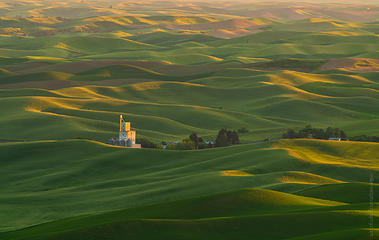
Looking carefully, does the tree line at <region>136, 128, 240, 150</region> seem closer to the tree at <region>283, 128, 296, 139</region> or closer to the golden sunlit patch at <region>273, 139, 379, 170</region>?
the tree at <region>283, 128, 296, 139</region>

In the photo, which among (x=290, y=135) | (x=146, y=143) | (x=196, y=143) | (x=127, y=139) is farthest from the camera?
(x=290, y=135)

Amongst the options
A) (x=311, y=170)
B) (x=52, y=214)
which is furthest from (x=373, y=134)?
(x=52, y=214)

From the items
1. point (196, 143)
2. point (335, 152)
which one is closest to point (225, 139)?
point (196, 143)

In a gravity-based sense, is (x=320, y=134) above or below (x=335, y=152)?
below

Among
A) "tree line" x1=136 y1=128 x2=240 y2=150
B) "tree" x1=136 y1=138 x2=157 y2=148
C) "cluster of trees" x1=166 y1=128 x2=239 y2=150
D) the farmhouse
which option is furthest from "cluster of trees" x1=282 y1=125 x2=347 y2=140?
the farmhouse

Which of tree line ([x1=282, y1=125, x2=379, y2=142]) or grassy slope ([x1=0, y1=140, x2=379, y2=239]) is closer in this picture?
grassy slope ([x1=0, y1=140, x2=379, y2=239])

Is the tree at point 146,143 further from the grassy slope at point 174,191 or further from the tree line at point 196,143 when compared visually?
the grassy slope at point 174,191

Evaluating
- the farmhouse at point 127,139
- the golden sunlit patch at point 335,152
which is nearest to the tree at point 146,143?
the farmhouse at point 127,139

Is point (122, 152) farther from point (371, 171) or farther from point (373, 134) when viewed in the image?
point (373, 134)

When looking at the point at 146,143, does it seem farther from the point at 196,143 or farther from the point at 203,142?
Result: the point at 203,142

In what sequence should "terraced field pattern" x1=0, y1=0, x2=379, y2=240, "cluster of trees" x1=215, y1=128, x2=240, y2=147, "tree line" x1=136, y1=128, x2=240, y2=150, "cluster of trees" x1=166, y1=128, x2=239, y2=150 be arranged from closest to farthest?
"terraced field pattern" x1=0, y1=0, x2=379, y2=240 → "cluster of trees" x1=166, y1=128, x2=239, y2=150 → "tree line" x1=136, y1=128, x2=240, y2=150 → "cluster of trees" x1=215, y1=128, x2=240, y2=147

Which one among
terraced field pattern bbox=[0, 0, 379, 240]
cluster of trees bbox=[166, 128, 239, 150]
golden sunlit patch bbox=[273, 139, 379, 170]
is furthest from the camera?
cluster of trees bbox=[166, 128, 239, 150]
